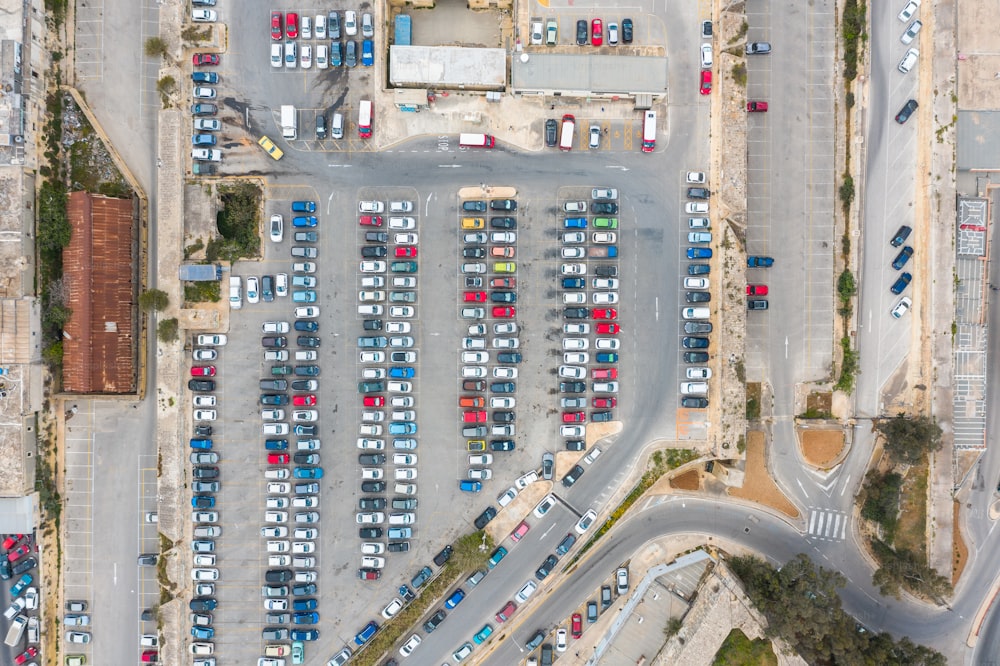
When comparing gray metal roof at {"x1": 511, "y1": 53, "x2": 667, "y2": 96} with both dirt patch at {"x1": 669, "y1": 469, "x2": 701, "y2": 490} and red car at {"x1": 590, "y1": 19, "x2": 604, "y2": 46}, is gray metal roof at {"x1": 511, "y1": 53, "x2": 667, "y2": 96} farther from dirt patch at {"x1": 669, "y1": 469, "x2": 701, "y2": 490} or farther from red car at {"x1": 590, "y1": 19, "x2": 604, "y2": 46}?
dirt patch at {"x1": 669, "y1": 469, "x2": 701, "y2": 490}

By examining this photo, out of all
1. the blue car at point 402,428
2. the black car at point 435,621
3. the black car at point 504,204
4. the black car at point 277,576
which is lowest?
the black car at point 435,621

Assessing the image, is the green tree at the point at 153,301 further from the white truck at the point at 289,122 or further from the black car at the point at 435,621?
Result: the black car at the point at 435,621

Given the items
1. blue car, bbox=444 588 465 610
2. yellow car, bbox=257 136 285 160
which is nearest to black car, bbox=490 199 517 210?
yellow car, bbox=257 136 285 160

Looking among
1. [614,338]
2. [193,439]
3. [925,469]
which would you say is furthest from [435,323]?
[925,469]

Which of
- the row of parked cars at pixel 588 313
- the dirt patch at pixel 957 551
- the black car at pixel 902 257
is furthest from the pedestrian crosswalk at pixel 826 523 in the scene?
the black car at pixel 902 257

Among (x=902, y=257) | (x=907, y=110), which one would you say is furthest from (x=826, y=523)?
(x=907, y=110)

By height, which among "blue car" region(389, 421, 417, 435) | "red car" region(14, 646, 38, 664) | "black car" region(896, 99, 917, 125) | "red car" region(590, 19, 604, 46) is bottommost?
"red car" region(14, 646, 38, 664)

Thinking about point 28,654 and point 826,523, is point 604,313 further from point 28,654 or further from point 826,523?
point 28,654
